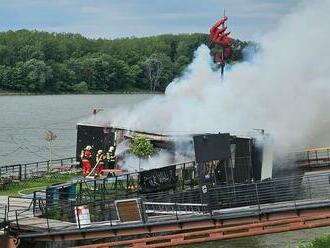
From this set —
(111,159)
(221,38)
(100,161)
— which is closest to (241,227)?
(100,161)

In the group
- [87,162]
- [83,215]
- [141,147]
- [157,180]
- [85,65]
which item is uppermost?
[85,65]

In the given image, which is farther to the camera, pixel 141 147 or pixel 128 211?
A: pixel 141 147

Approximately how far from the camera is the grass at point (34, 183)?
32.0 metres

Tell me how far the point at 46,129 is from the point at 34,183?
53.3 metres

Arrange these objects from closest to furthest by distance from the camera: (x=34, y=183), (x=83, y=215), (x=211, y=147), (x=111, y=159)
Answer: (x=211, y=147), (x=83, y=215), (x=34, y=183), (x=111, y=159)

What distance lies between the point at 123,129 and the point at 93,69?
120 m

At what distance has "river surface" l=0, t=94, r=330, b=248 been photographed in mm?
28344

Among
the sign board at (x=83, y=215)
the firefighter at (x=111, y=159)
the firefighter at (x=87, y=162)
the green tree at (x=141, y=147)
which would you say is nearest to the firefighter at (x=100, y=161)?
the firefighter at (x=111, y=159)

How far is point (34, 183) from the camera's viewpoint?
3506 cm

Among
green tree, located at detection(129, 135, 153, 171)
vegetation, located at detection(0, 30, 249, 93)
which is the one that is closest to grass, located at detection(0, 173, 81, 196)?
green tree, located at detection(129, 135, 153, 171)

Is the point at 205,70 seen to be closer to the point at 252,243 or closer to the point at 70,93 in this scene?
the point at 252,243

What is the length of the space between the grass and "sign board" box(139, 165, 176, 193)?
5378 millimetres

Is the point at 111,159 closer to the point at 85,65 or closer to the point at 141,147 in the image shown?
the point at 141,147

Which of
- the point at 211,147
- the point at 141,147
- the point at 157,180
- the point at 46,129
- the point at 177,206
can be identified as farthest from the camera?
the point at 46,129
